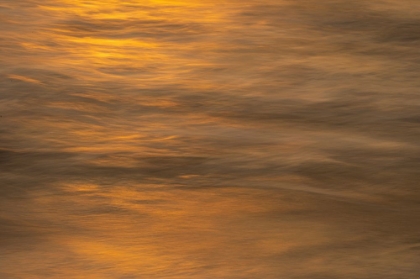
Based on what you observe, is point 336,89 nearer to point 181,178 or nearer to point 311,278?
point 181,178

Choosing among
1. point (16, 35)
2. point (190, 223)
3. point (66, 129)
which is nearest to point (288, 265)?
point (190, 223)

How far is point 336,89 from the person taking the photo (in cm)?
235

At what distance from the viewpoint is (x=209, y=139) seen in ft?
6.73

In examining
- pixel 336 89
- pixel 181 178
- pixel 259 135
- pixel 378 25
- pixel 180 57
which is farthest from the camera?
pixel 378 25

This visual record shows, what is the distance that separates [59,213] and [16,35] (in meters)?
1.13

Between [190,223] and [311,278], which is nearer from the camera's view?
[311,278]

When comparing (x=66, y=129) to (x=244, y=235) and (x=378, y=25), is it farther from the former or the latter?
(x=378, y=25)

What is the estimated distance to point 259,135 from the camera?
208cm

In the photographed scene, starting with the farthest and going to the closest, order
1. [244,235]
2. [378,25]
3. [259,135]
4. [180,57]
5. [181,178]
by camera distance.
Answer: [378,25] < [180,57] < [259,135] < [181,178] < [244,235]

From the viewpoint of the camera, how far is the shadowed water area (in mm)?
1558

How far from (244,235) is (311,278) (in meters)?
0.17

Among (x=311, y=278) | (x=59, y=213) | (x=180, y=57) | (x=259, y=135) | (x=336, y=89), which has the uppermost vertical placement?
(x=180, y=57)

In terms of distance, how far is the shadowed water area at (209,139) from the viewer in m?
1.56

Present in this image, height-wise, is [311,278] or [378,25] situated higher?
[378,25]
